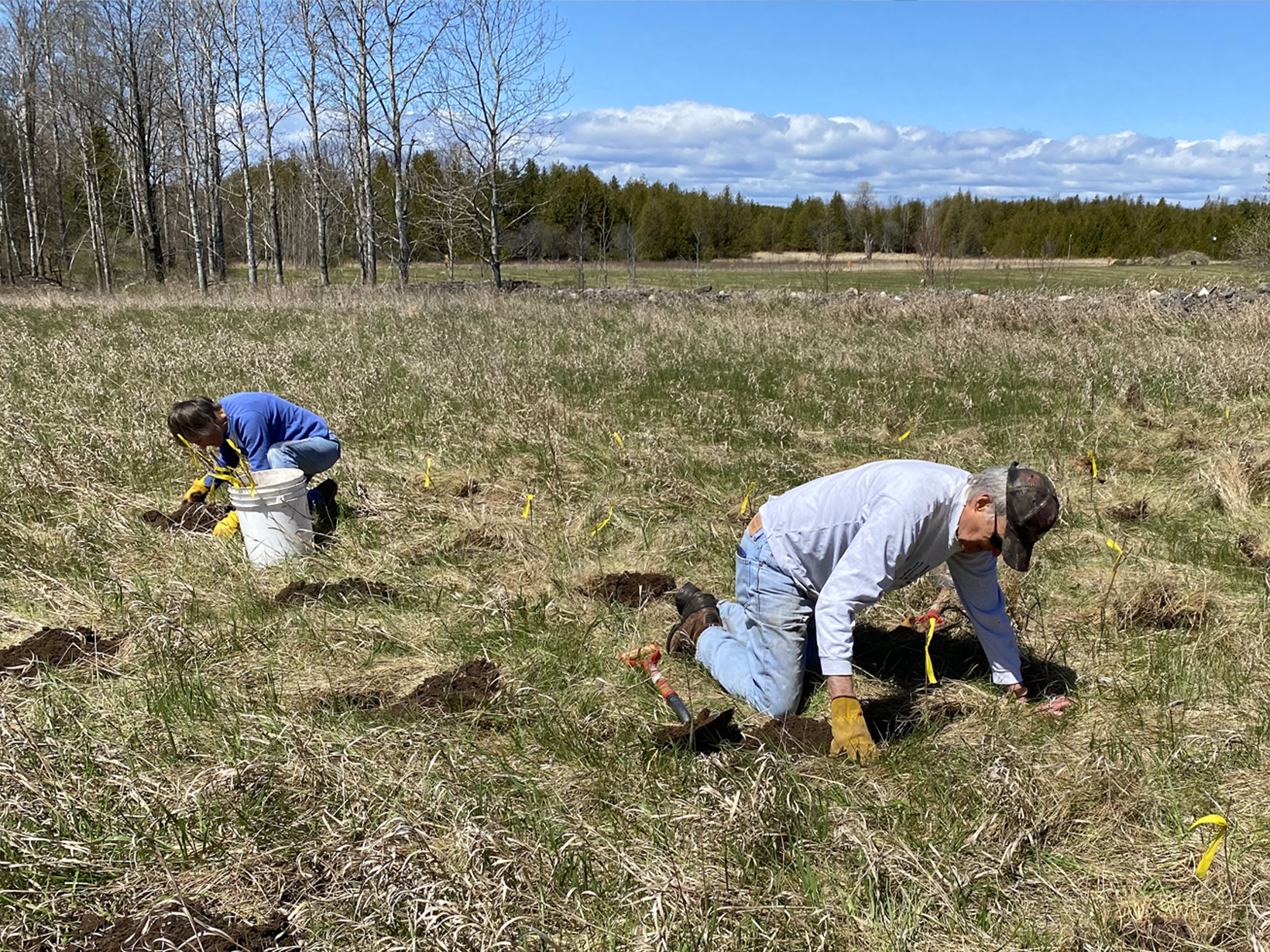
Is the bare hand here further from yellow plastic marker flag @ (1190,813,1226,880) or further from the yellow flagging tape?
the yellow flagging tape

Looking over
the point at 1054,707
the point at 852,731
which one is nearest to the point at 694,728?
the point at 852,731

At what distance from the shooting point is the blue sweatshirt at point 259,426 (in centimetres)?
471

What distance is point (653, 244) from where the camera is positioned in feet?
195

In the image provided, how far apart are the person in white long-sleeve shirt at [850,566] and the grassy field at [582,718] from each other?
21 cm

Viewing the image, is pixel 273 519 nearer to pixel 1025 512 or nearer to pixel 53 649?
pixel 53 649

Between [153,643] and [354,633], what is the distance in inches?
28.1

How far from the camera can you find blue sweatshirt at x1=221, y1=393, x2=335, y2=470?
471cm

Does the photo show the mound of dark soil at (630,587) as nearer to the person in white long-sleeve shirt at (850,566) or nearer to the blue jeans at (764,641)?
the person in white long-sleeve shirt at (850,566)

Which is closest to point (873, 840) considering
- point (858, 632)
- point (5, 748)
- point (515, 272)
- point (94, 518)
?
point (858, 632)

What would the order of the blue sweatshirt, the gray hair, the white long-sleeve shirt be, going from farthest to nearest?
the blue sweatshirt, the white long-sleeve shirt, the gray hair

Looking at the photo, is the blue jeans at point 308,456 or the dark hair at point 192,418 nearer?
the dark hair at point 192,418

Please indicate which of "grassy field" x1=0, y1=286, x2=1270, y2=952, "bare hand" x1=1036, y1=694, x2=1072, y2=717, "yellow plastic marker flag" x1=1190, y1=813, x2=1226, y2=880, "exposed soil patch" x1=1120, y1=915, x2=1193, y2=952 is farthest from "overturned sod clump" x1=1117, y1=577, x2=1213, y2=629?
"exposed soil patch" x1=1120, y1=915, x2=1193, y2=952

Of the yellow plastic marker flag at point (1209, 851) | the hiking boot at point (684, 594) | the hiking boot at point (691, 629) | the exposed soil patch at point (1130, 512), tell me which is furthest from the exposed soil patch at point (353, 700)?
the exposed soil patch at point (1130, 512)

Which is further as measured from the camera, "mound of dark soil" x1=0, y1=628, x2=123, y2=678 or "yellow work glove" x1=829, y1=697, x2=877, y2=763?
"mound of dark soil" x1=0, y1=628, x2=123, y2=678
